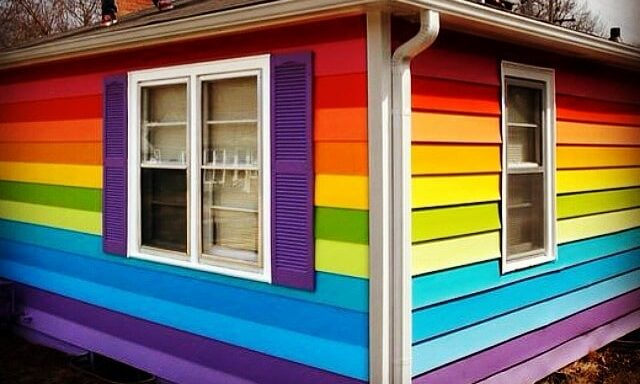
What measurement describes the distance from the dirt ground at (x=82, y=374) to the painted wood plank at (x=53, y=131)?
1.79 meters

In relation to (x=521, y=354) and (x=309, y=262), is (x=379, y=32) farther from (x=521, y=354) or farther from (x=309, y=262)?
(x=521, y=354)

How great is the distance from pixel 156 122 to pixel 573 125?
304 centimetres

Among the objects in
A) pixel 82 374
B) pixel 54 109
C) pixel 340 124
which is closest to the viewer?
pixel 340 124

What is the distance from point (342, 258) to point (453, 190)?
821 mm

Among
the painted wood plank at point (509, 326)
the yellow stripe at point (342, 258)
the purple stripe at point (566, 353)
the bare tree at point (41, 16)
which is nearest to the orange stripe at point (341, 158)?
the yellow stripe at point (342, 258)

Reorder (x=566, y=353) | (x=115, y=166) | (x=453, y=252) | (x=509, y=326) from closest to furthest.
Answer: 1. (x=453, y=252)
2. (x=509, y=326)
3. (x=115, y=166)
4. (x=566, y=353)

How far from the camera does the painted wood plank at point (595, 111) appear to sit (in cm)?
516

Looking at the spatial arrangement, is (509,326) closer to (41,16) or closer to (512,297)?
(512,297)

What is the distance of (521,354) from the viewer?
186 inches

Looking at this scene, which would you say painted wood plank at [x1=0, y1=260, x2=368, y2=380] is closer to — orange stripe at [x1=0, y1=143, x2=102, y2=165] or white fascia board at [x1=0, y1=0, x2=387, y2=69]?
orange stripe at [x1=0, y1=143, x2=102, y2=165]

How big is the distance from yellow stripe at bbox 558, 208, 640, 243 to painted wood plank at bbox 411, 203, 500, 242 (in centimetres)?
93

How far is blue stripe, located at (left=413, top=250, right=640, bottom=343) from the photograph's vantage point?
3.96 meters

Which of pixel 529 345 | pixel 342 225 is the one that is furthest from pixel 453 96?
pixel 529 345

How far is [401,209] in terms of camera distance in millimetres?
3707
